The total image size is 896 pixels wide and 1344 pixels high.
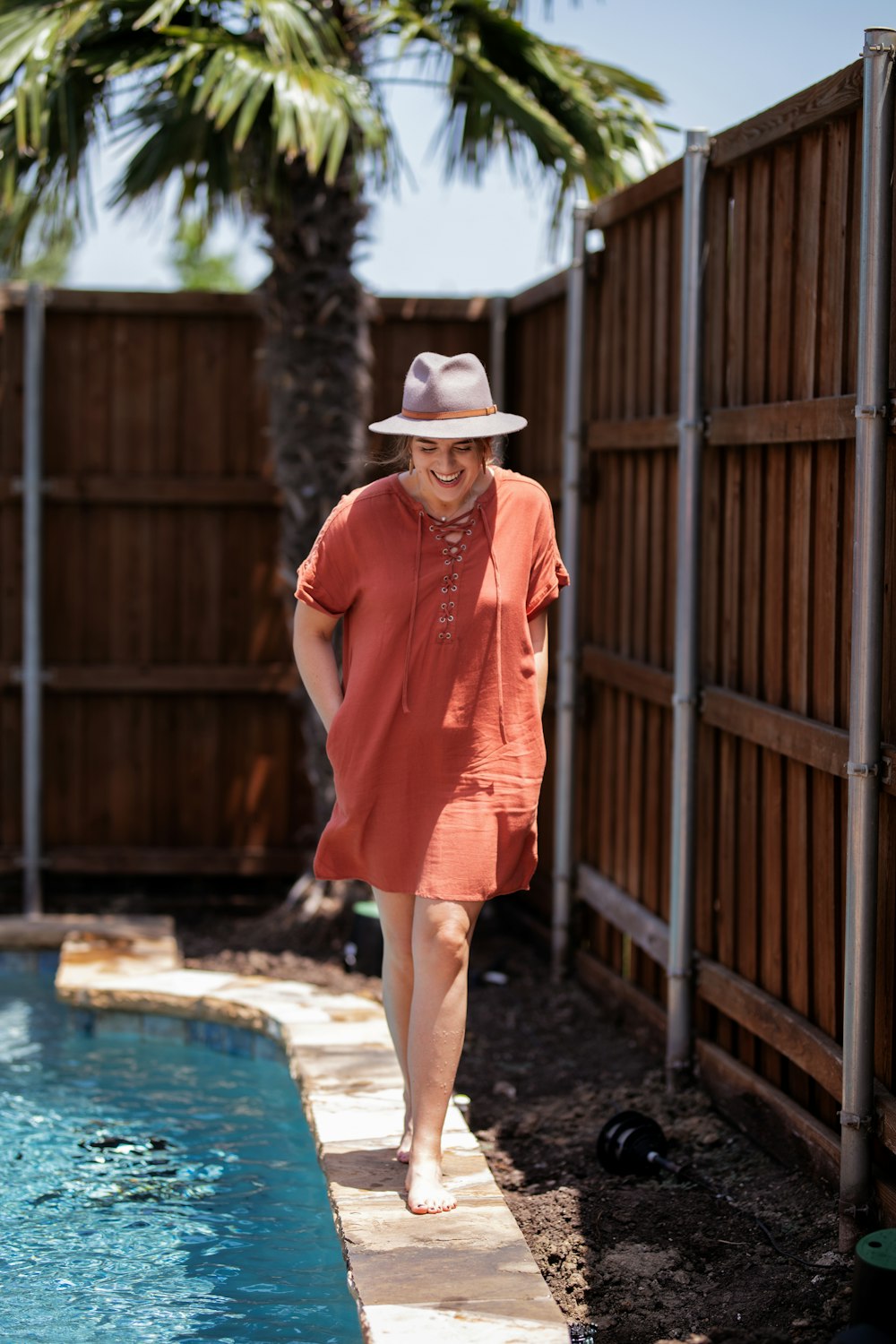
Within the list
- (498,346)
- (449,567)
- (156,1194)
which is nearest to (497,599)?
(449,567)

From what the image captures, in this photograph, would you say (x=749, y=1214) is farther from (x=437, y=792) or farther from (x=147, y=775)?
(x=147, y=775)

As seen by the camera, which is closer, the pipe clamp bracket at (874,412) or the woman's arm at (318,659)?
the pipe clamp bracket at (874,412)

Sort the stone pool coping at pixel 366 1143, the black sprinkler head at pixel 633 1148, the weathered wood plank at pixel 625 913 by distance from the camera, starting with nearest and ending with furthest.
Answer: the stone pool coping at pixel 366 1143
the black sprinkler head at pixel 633 1148
the weathered wood plank at pixel 625 913

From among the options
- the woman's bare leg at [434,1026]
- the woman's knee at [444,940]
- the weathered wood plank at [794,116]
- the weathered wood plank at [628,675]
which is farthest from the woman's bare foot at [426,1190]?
the weathered wood plank at [794,116]

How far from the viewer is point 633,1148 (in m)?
3.99

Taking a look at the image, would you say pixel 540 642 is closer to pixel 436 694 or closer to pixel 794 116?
pixel 436 694

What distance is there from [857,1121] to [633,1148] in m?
0.81

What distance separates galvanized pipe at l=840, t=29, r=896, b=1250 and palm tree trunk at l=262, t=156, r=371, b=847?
3.38 meters

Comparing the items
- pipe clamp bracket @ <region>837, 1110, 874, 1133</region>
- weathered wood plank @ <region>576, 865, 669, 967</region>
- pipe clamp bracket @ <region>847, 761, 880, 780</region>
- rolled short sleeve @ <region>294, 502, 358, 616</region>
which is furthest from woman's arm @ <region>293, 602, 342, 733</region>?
weathered wood plank @ <region>576, 865, 669, 967</region>

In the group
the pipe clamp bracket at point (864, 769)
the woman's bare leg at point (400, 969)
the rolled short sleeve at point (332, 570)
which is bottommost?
the woman's bare leg at point (400, 969)

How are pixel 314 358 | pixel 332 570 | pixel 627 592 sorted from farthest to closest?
pixel 314 358
pixel 627 592
pixel 332 570

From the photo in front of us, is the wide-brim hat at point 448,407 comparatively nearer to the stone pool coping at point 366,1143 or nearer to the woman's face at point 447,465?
the woman's face at point 447,465

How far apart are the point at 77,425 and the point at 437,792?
4.42m

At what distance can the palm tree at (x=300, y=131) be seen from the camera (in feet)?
19.4
